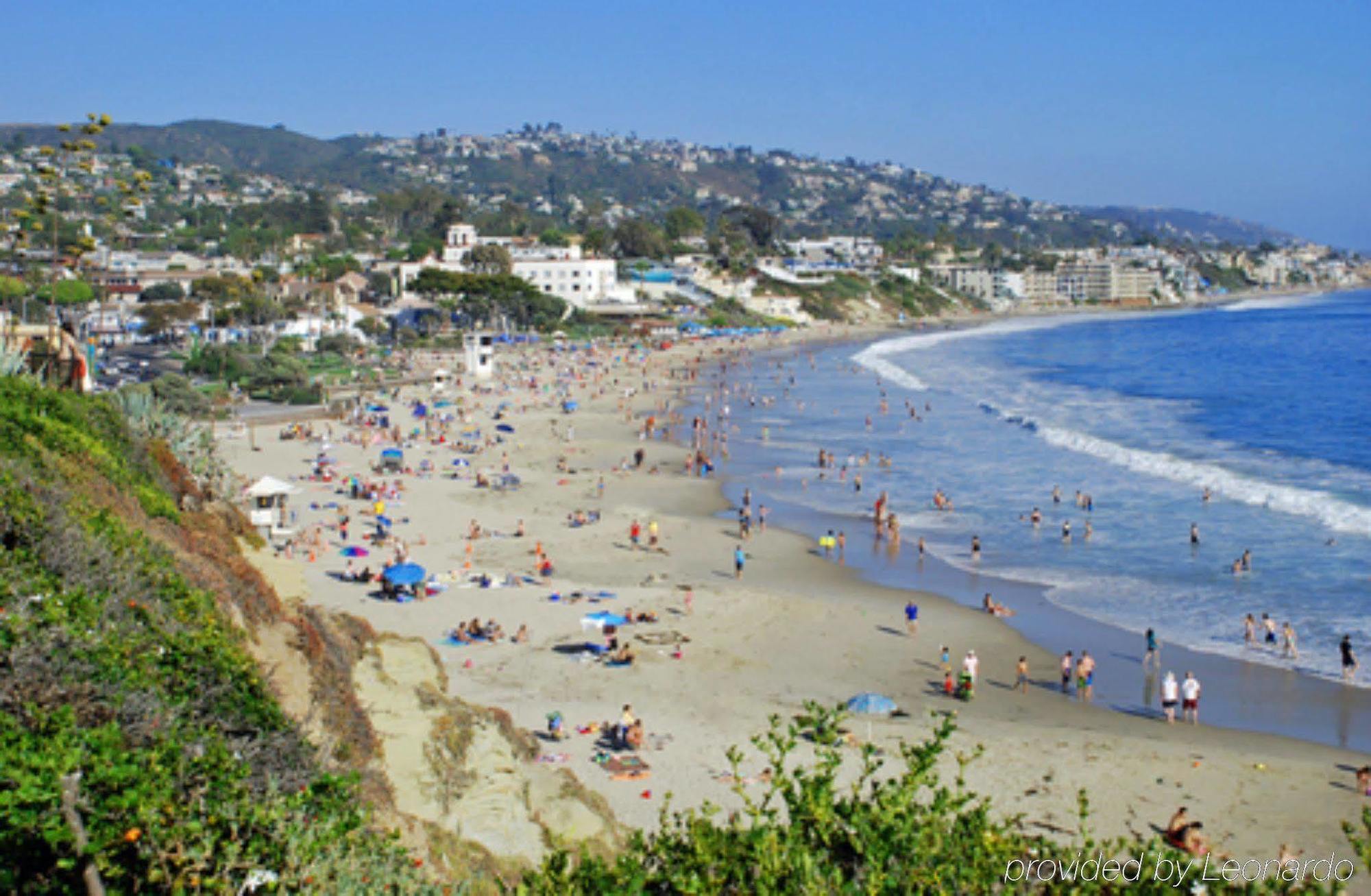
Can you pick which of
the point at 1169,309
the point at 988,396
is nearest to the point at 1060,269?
the point at 1169,309

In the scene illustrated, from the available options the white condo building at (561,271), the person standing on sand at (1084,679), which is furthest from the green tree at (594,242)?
the person standing on sand at (1084,679)

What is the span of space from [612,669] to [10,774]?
1070 centimetres

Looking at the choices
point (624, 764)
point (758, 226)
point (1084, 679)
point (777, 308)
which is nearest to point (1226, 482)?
point (1084, 679)

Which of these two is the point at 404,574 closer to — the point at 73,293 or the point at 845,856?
the point at 845,856

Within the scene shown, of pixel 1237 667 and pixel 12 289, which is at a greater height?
pixel 12 289

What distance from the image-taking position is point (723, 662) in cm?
1576

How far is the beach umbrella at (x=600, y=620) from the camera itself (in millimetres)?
16375

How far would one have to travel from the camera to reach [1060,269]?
541 feet

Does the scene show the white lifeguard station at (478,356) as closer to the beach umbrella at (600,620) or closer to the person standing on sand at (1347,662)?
the beach umbrella at (600,620)

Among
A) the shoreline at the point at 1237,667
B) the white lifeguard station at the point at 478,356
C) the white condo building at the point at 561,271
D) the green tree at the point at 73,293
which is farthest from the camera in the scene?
the white condo building at the point at 561,271

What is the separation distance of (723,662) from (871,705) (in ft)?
8.21

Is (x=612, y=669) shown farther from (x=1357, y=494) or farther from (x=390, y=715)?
(x=1357, y=494)

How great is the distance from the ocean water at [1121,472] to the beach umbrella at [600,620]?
7277 mm

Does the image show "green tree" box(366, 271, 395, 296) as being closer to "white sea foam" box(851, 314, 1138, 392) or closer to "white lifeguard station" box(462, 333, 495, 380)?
"white lifeguard station" box(462, 333, 495, 380)
